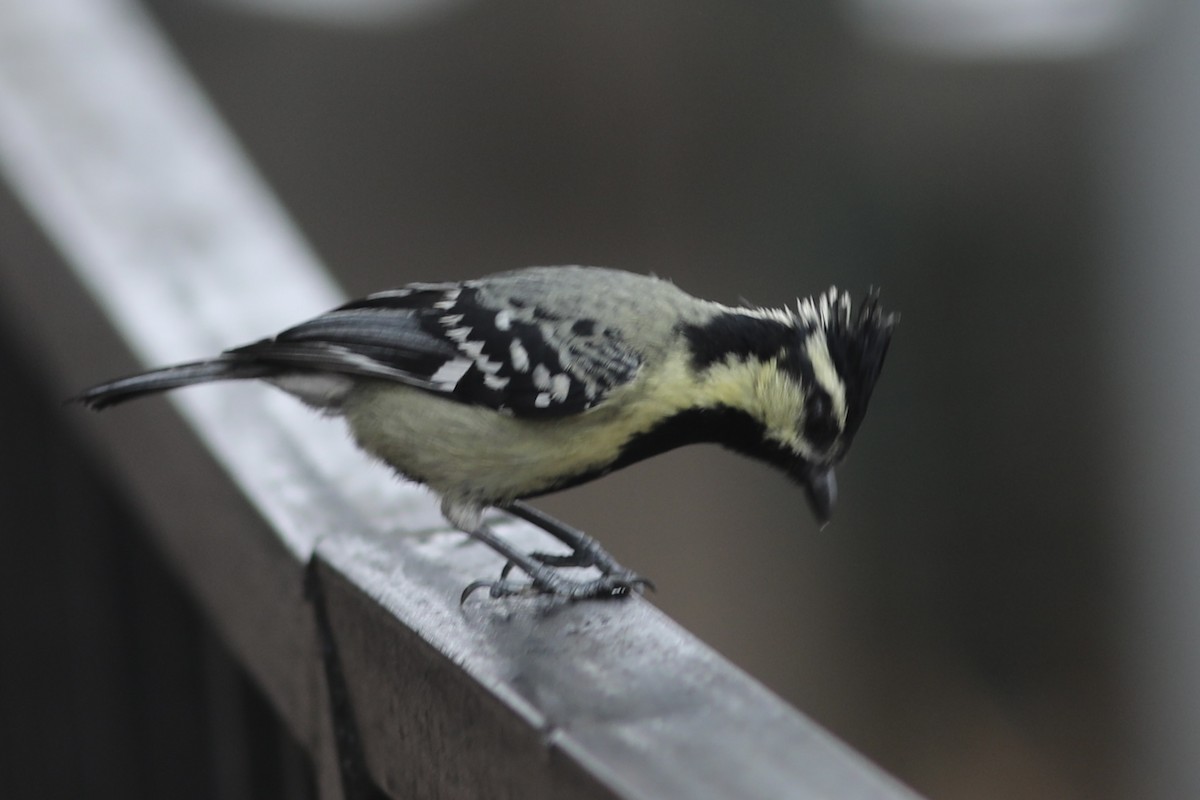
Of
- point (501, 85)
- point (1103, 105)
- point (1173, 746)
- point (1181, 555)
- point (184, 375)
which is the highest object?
point (184, 375)

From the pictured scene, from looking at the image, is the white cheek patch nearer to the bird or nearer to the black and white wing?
the bird

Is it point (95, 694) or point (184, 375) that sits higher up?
point (184, 375)

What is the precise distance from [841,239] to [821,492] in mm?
4415

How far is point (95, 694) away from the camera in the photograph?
217cm

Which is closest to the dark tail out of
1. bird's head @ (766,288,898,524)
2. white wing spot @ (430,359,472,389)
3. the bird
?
the bird

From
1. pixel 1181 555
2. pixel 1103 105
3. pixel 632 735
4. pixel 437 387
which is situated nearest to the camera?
pixel 632 735

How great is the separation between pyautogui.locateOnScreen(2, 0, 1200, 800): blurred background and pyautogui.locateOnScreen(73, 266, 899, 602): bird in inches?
141

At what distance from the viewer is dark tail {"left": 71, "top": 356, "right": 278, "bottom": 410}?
1821 mm

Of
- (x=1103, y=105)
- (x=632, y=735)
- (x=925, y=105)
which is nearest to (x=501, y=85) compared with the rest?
(x=925, y=105)

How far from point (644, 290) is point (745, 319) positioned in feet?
0.54

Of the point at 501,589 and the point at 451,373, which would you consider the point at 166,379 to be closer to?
the point at 451,373

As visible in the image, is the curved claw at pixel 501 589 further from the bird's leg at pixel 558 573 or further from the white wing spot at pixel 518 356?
the white wing spot at pixel 518 356

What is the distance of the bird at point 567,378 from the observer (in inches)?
74.0

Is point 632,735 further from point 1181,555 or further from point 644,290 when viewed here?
point 1181,555
